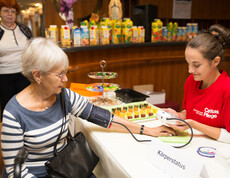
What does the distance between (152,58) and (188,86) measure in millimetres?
1613

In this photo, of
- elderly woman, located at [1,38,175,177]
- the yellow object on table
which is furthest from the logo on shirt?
Result: the yellow object on table

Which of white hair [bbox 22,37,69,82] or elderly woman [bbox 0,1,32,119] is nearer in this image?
white hair [bbox 22,37,69,82]

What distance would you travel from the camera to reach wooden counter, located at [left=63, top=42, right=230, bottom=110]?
2616mm

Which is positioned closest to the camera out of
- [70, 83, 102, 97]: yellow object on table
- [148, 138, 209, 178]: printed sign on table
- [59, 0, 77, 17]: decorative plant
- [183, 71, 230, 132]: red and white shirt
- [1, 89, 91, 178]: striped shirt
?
[148, 138, 209, 178]: printed sign on table

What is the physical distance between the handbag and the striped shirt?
0.05 m

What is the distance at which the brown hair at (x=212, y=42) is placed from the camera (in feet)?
4.31

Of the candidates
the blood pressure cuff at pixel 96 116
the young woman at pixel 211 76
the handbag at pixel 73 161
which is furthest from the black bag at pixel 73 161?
the young woman at pixel 211 76

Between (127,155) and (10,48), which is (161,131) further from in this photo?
(10,48)

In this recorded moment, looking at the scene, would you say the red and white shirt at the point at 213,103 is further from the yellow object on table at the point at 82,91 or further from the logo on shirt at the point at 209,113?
the yellow object on table at the point at 82,91

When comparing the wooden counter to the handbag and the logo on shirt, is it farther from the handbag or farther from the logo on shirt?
the logo on shirt

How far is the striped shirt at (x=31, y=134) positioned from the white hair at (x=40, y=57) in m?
0.18

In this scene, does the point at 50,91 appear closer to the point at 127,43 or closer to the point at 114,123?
the point at 114,123

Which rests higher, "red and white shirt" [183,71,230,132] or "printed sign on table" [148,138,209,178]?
"red and white shirt" [183,71,230,132]

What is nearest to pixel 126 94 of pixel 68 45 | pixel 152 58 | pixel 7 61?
pixel 68 45
